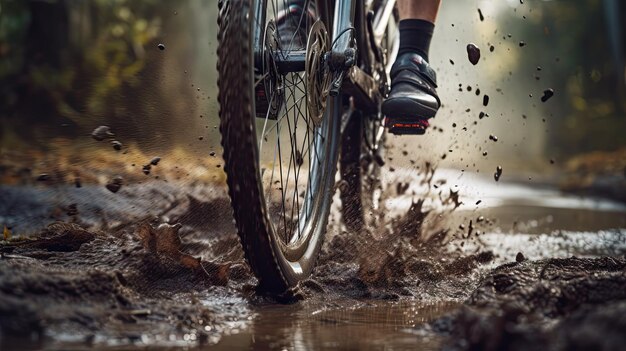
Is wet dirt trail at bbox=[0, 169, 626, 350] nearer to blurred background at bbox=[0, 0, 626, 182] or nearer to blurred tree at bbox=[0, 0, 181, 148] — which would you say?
blurred background at bbox=[0, 0, 626, 182]

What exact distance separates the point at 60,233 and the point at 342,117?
124 centimetres

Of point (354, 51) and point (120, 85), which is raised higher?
point (120, 85)

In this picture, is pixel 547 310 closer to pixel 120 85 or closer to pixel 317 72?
pixel 317 72

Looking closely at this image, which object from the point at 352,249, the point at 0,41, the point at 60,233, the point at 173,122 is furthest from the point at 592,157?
the point at 60,233

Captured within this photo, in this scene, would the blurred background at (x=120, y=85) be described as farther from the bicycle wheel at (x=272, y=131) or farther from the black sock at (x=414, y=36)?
the bicycle wheel at (x=272, y=131)

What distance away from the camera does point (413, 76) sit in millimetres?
3695

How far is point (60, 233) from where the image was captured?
9.92ft

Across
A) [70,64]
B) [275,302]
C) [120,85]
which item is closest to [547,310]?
[275,302]

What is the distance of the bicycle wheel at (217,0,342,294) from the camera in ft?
7.61

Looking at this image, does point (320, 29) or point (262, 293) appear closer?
point (262, 293)

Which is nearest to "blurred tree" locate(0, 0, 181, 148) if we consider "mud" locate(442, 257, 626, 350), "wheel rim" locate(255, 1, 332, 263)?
"wheel rim" locate(255, 1, 332, 263)

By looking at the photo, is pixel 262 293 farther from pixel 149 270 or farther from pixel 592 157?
pixel 592 157

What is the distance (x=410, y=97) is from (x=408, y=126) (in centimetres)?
16

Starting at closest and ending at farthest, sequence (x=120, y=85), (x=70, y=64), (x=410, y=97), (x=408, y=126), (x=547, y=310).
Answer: (x=547, y=310) → (x=410, y=97) → (x=408, y=126) → (x=120, y=85) → (x=70, y=64)
